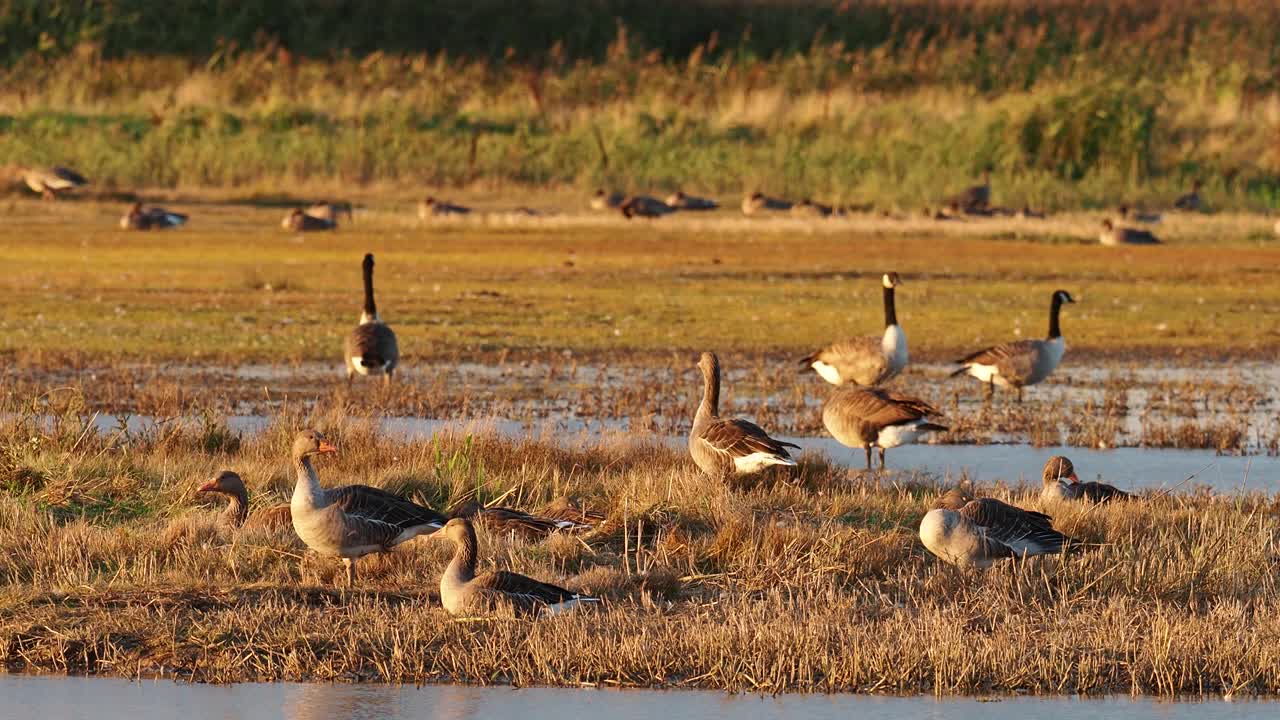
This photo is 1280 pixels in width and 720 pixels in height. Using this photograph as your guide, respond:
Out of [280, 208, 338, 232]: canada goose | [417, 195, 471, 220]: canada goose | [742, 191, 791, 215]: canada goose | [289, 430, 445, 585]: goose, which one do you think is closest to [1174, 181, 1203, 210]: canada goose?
[742, 191, 791, 215]: canada goose

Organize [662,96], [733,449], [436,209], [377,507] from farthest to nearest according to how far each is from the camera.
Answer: [662,96], [436,209], [733,449], [377,507]

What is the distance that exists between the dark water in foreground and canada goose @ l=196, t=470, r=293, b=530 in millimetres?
2772

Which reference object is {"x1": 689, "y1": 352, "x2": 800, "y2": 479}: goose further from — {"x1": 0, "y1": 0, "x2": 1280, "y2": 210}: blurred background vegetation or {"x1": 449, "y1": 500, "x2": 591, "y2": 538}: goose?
{"x1": 0, "y1": 0, "x2": 1280, "y2": 210}: blurred background vegetation

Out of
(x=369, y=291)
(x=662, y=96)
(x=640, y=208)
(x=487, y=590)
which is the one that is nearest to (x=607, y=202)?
(x=640, y=208)

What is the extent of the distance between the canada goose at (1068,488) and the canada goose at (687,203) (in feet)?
94.3

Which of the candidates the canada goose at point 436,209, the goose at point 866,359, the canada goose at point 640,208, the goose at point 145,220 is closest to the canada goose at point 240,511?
the goose at point 866,359

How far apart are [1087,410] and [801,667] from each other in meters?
9.43

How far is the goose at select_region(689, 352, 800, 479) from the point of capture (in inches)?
482

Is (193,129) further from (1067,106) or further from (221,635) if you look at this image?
(221,635)

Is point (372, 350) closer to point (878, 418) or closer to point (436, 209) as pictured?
point (878, 418)

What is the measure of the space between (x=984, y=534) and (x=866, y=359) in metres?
6.78

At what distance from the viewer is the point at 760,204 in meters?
41.1

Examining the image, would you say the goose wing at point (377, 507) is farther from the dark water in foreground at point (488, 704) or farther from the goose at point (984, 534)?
the goose at point (984, 534)

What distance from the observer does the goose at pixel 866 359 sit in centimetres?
1698
